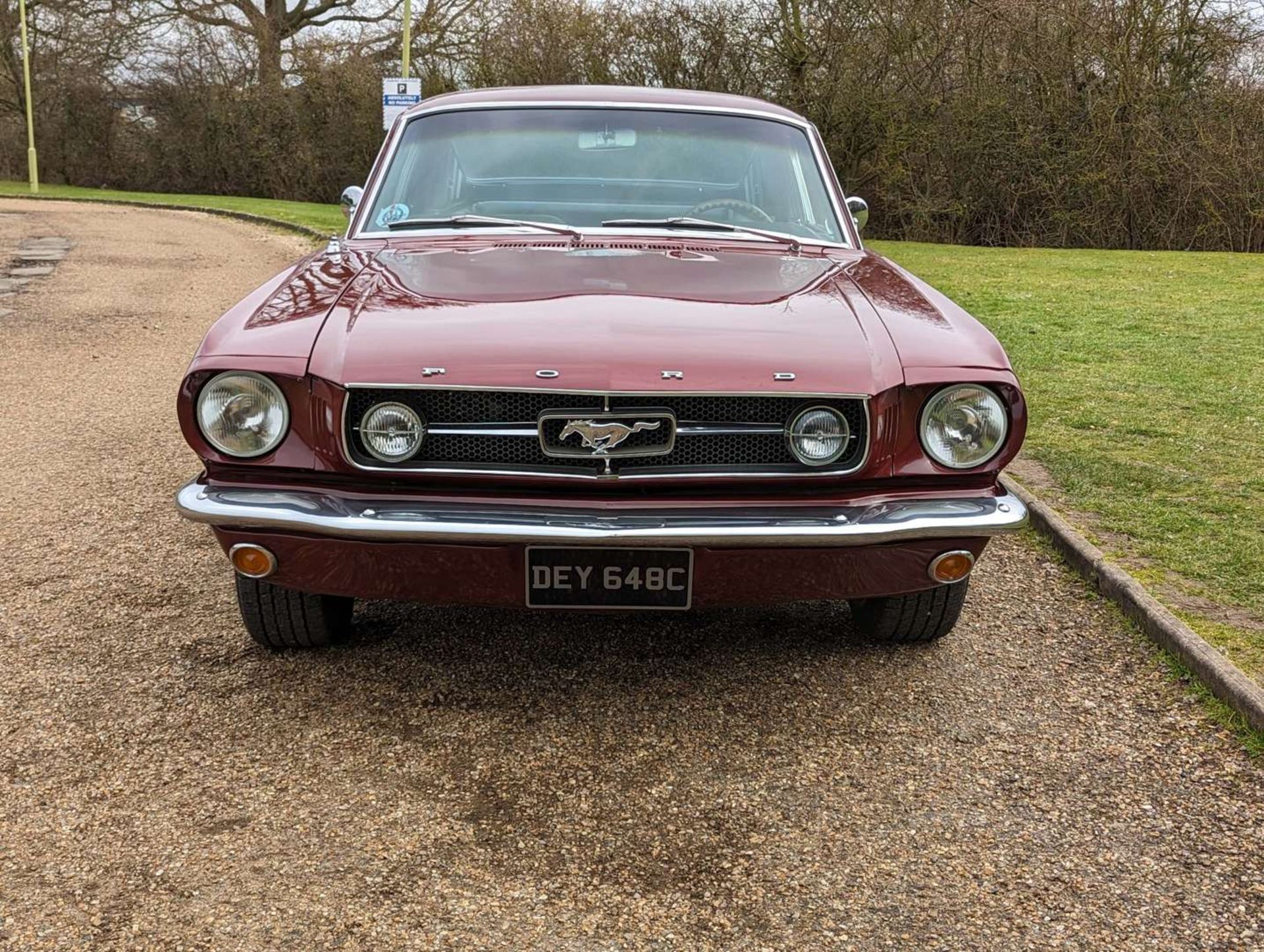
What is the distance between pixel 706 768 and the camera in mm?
2961

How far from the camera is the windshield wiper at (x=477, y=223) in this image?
400 cm

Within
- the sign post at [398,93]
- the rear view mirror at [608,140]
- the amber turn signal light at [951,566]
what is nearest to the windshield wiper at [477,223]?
the rear view mirror at [608,140]

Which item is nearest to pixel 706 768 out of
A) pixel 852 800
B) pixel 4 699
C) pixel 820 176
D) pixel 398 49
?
pixel 852 800

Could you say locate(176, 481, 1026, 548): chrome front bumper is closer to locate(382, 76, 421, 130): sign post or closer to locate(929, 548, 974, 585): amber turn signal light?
locate(929, 548, 974, 585): amber turn signal light

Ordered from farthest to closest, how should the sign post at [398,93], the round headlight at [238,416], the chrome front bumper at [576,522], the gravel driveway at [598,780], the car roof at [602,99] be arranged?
the sign post at [398,93] → the car roof at [602,99] → the round headlight at [238,416] → the chrome front bumper at [576,522] → the gravel driveway at [598,780]

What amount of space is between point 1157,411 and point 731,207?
148 inches

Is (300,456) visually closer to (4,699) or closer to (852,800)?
(4,699)

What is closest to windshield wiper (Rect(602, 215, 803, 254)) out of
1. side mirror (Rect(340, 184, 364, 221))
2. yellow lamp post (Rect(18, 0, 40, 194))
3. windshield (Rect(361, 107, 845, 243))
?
windshield (Rect(361, 107, 845, 243))

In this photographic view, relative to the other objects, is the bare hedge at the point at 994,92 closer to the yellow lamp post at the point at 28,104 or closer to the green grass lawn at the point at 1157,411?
the green grass lawn at the point at 1157,411

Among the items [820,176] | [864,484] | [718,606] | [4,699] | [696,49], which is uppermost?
[696,49]

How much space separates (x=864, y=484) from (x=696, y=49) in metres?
19.1

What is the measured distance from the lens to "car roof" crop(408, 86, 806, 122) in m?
4.48

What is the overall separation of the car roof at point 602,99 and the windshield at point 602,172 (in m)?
0.07

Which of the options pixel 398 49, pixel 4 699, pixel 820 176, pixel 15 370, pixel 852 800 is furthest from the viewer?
pixel 398 49
